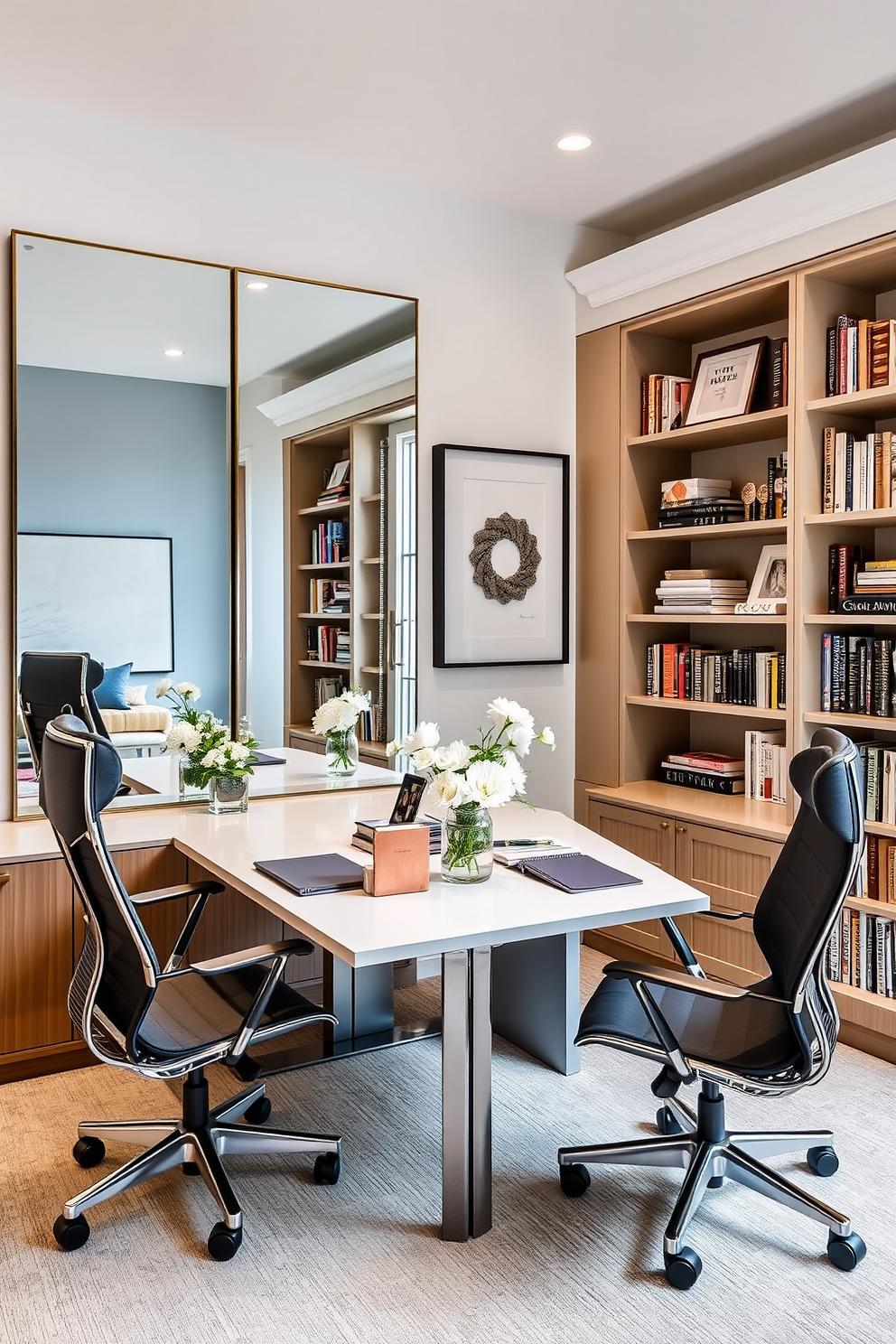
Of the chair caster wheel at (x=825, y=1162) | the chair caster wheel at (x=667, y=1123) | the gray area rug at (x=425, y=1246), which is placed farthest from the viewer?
the chair caster wheel at (x=667, y=1123)

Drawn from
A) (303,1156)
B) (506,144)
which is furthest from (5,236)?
(303,1156)

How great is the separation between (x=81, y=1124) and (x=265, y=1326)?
750mm

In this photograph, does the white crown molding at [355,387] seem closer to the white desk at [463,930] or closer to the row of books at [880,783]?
the white desk at [463,930]

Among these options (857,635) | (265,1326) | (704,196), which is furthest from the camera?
(704,196)

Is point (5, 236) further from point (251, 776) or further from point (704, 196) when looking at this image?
point (704, 196)

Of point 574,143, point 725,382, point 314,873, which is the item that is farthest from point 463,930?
point 574,143

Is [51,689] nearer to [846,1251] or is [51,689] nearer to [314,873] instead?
[314,873]

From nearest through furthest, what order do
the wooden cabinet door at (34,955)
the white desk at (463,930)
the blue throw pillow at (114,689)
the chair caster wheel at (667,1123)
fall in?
the white desk at (463,930), the chair caster wheel at (667,1123), the wooden cabinet door at (34,955), the blue throw pillow at (114,689)

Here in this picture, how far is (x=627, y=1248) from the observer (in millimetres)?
2170

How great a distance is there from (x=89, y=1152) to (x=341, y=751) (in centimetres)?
157

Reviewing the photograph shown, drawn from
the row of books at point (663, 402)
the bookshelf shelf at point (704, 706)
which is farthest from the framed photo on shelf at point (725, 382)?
the bookshelf shelf at point (704, 706)

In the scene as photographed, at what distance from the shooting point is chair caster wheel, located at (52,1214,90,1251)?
2.14 meters

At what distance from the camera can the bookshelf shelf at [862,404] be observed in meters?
3.11

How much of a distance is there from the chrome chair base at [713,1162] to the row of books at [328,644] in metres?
1.84
